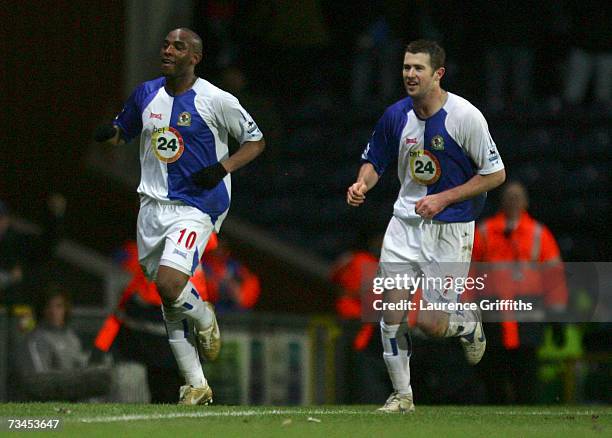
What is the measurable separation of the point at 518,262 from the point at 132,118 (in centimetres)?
342

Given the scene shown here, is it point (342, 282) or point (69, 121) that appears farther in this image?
point (69, 121)

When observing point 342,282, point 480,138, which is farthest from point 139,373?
point 480,138

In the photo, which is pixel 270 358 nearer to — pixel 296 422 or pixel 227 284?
pixel 227 284

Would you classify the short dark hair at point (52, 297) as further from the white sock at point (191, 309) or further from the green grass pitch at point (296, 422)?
the green grass pitch at point (296, 422)

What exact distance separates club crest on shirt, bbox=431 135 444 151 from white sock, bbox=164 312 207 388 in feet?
6.34

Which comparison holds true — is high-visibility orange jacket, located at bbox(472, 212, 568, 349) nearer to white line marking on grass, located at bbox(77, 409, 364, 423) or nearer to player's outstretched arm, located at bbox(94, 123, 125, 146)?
white line marking on grass, located at bbox(77, 409, 364, 423)

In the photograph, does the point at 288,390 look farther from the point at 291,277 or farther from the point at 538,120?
the point at 538,120

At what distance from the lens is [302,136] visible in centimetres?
1955

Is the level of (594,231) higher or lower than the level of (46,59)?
lower

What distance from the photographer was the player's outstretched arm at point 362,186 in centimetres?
957

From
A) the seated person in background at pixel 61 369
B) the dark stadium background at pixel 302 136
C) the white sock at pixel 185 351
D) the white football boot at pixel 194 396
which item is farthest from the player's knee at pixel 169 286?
the dark stadium background at pixel 302 136

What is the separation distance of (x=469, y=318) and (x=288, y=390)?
4.01 m

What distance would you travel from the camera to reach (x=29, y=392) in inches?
476

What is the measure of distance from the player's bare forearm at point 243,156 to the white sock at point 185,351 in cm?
104
